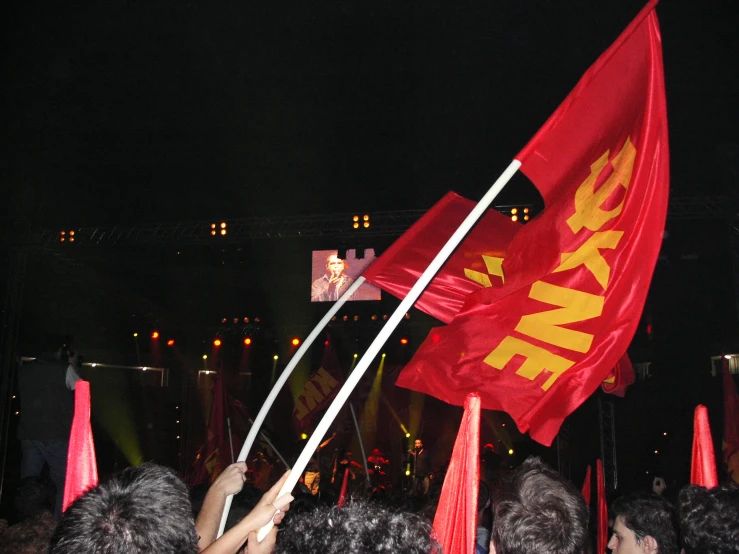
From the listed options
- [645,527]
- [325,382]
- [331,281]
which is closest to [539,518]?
[645,527]

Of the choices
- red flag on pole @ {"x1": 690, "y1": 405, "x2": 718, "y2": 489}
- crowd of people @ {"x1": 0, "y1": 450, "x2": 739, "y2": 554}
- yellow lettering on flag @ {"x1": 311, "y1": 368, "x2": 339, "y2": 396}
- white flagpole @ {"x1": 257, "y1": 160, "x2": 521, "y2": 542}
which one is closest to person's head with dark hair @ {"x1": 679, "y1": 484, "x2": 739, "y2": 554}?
crowd of people @ {"x1": 0, "y1": 450, "x2": 739, "y2": 554}

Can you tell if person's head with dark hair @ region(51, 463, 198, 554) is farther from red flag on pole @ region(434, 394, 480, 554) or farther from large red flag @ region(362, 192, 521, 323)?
large red flag @ region(362, 192, 521, 323)

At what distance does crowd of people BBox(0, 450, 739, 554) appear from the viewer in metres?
1.41

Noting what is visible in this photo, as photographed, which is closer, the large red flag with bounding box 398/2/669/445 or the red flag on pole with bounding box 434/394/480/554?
the red flag on pole with bounding box 434/394/480/554

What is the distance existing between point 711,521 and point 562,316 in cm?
123

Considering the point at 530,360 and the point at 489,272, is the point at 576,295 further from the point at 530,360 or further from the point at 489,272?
the point at 489,272

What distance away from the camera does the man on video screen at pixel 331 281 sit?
13.8 m

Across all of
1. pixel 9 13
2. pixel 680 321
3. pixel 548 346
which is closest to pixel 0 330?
pixel 9 13

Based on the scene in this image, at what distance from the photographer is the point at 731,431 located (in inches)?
322

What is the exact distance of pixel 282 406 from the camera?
2259 cm

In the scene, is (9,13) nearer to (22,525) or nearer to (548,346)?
(22,525)

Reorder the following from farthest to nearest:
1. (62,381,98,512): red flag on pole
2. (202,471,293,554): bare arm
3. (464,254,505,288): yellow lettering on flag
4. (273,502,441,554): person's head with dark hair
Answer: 1. (464,254,505,288): yellow lettering on flag
2. (62,381,98,512): red flag on pole
3. (202,471,293,554): bare arm
4. (273,502,441,554): person's head with dark hair

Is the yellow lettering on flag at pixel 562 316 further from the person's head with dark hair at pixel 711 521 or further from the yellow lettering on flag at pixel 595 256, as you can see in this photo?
the person's head with dark hair at pixel 711 521

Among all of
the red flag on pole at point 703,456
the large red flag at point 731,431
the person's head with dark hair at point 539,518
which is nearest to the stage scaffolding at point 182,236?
the large red flag at point 731,431
